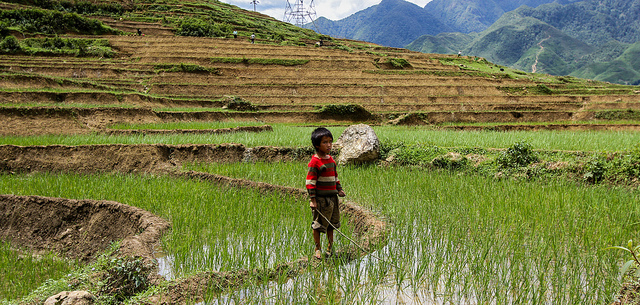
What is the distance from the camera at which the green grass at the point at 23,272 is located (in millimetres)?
3000

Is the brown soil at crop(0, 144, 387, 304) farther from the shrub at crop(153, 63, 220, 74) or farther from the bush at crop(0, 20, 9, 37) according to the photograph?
the bush at crop(0, 20, 9, 37)

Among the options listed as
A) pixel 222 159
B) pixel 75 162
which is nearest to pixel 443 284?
pixel 222 159

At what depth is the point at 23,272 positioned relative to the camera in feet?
10.9

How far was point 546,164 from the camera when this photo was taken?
6.15 m

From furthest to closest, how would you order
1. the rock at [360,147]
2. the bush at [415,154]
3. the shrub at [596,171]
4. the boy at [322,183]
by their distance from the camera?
the rock at [360,147]
the bush at [415,154]
the shrub at [596,171]
the boy at [322,183]

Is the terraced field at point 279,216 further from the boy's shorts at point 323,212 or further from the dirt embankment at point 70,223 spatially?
the boy's shorts at point 323,212

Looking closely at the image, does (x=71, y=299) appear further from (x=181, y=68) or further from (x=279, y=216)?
(x=181, y=68)

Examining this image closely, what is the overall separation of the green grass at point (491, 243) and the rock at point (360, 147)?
180 centimetres

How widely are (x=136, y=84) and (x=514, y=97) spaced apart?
2245 cm

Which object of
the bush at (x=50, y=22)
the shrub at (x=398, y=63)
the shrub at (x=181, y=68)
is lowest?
the shrub at (x=181, y=68)

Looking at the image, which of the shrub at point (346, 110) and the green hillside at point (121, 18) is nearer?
the shrub at point (346, 110)

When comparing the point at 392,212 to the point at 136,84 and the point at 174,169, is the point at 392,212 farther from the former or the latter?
the point at 136,84

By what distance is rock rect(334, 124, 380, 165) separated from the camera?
748 centimetres

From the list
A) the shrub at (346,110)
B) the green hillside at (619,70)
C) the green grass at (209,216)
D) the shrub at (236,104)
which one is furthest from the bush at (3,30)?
the green hillside at (619,70)
